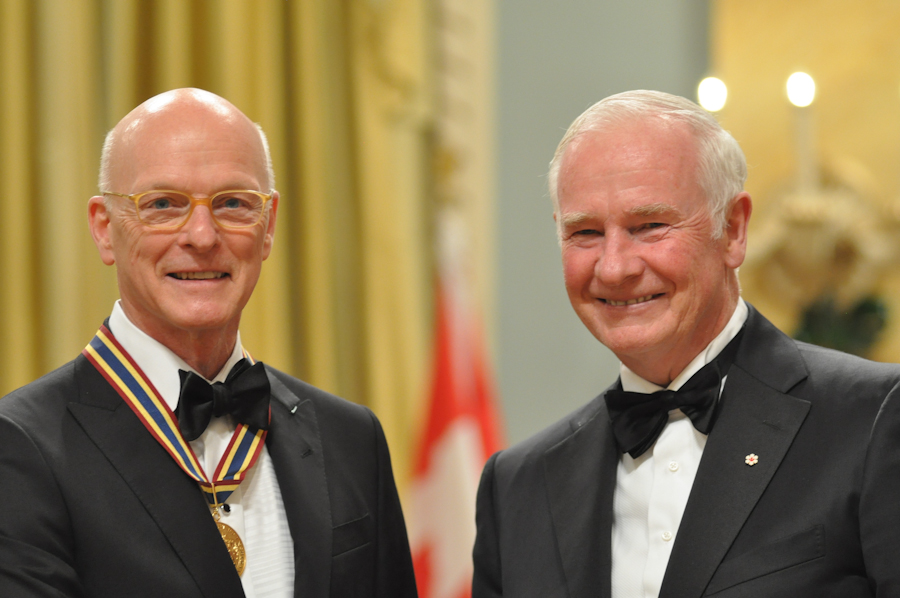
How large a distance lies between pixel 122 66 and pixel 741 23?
2.72 meters

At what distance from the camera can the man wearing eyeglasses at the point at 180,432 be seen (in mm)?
1896

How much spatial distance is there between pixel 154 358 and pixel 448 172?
8.43ft

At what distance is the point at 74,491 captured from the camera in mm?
1908

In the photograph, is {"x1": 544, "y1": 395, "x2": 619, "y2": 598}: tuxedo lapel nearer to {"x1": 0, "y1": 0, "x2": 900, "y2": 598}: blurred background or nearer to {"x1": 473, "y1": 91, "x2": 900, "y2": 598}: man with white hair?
{"x1": 473, "y1": 91, "x2": 900, "y2": 598}: man with white hair

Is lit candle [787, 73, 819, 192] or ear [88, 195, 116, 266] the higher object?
lit candle [787, 73, 819, 192]

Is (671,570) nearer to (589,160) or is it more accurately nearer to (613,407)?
(613,407)

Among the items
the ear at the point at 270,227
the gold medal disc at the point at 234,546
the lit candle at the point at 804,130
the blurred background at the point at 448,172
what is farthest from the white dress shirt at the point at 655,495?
the blurred background at the point at 448,172

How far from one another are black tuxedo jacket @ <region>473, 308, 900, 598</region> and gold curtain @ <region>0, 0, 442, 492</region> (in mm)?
1840

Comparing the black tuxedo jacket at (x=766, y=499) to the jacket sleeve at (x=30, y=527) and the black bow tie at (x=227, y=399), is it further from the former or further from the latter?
the jacket sleeve at (x=30, y=527)

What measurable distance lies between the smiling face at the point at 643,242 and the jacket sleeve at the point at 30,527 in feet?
3.72

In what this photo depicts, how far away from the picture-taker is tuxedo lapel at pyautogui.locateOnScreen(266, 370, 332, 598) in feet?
6.94

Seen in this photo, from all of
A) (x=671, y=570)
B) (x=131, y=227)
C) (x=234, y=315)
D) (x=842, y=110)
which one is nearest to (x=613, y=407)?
(x=671, y=570)

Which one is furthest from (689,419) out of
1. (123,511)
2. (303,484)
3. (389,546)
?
(123,511)

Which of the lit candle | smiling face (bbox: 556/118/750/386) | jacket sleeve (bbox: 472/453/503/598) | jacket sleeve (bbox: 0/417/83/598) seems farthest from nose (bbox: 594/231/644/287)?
the lit candle
